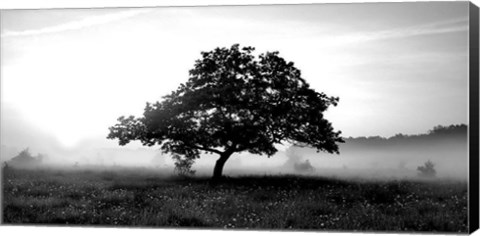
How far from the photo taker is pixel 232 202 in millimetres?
16469

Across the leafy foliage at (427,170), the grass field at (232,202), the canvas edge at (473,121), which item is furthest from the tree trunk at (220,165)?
the canvas edge at (473,121)

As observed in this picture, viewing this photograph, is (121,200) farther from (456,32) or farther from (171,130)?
(456,32)

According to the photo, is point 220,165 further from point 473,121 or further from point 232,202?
point 473,121

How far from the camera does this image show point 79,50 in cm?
1708

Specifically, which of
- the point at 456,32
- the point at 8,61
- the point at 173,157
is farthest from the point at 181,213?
the point at 456,32

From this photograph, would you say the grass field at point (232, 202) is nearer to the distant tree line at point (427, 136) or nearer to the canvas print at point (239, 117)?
the canvas print at point (239, 117)

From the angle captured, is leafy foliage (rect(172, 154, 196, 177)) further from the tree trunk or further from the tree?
the tree trunk

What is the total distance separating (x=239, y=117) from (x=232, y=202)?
140cm

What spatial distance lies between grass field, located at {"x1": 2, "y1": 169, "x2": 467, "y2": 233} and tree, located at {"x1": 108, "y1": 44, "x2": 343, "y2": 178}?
52 centimetres

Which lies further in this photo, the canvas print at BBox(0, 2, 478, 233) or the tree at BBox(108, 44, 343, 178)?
the tree at BBox(108, 44, 343, 178)

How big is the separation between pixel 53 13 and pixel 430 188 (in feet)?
22.5

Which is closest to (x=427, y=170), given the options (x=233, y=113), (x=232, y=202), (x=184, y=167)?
(x=232, y=202)

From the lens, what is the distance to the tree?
1655 cm

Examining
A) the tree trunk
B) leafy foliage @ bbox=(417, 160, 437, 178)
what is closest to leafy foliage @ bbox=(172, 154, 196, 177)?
the tree trunk
